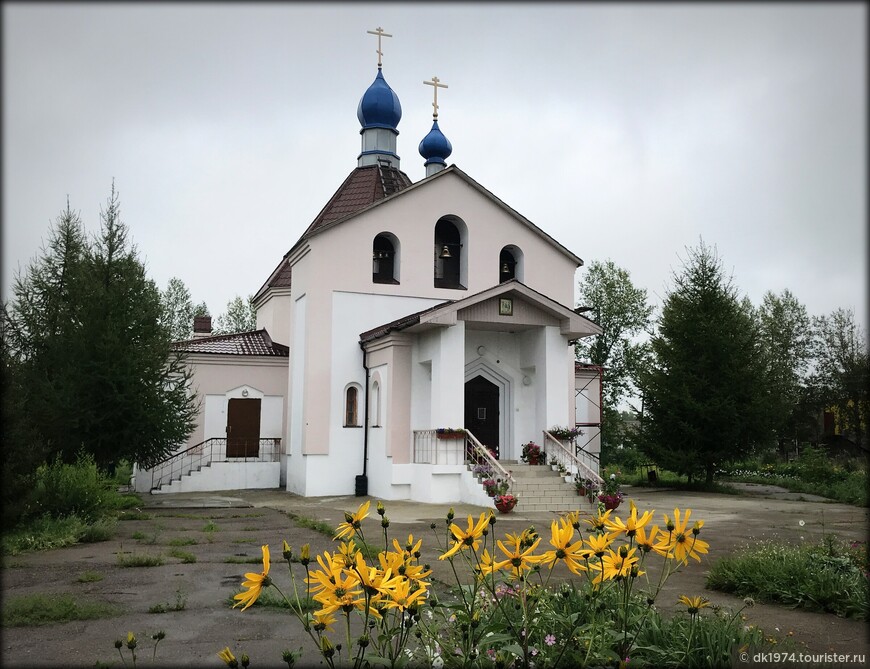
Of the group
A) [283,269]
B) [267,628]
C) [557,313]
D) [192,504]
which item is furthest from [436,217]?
[267,628]

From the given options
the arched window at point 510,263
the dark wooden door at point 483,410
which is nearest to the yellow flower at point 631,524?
the dark wooden door at point 483,410

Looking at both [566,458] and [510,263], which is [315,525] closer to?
[566,458]

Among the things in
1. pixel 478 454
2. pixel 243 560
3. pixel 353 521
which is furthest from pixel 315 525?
pixel 353 521

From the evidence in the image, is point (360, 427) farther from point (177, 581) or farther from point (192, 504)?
point (177, 581)

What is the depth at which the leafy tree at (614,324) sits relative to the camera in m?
40.8

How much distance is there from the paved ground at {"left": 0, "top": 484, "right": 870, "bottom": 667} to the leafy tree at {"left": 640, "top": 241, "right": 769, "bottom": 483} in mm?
3313

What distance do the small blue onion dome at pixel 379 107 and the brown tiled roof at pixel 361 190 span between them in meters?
1.87

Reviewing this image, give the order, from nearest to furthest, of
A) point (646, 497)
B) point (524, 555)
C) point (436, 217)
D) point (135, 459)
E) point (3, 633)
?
point (524, 555)
point (3, 633)
point (135, 459)
point (646, 497)
point (436, 217)

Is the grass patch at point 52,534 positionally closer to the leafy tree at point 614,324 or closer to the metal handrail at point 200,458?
the metal handrail at point 200,458

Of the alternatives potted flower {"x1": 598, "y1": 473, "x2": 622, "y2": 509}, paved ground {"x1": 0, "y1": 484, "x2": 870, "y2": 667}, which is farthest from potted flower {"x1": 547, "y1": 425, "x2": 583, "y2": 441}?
potted flower {"x1": 598, "y1": 473, "x2": 622, "y2": 509}

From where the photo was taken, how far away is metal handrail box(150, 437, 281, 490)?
806 inches

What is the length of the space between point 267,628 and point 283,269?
20.5 metres

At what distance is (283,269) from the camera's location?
25000mm

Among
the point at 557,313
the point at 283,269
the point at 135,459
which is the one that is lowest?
the point at 135,459
